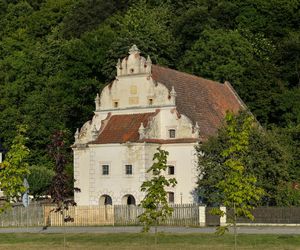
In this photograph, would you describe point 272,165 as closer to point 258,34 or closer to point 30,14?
point 258,34

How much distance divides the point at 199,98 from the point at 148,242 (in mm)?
36000

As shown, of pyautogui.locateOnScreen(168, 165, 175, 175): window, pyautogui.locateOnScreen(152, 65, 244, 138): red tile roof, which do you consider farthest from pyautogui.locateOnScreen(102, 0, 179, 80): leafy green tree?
pyautogui.locateOnScreen(168, 165, 175, 175): window

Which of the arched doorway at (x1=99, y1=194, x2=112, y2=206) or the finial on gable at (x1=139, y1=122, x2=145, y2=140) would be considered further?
the arched doorway at (x1=99, y1=194, x2=112, y2=206)

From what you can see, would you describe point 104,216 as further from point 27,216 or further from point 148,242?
point 148,242

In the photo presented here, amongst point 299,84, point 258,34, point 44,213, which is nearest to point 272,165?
point 44,213

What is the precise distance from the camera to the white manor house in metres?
71.8

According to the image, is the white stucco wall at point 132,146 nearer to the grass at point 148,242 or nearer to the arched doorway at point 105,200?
the arched doorway at point 105,200

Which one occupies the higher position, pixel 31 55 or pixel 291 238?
pixel 31 55

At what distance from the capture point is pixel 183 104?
76.0 m

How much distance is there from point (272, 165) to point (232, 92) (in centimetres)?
2465

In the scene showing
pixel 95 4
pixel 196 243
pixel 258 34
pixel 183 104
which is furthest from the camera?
pixel 95 4

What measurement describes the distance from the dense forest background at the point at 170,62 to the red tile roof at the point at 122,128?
13.6 m

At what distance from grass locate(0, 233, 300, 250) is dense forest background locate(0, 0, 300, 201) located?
29056 mm

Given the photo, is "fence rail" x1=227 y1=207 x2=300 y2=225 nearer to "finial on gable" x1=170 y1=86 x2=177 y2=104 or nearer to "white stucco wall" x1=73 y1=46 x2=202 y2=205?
"white stucco wall" x1=73 y1=46 x2=202 y2=205
